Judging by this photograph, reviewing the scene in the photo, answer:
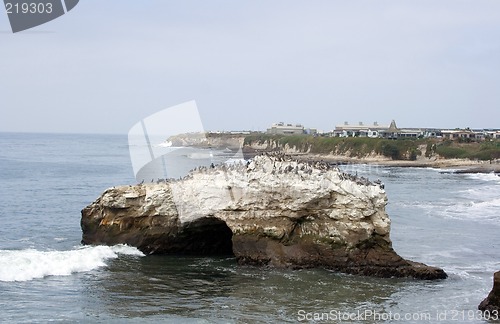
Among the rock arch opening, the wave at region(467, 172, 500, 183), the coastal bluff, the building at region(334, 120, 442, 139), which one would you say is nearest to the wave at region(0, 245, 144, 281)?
the coastal bluff

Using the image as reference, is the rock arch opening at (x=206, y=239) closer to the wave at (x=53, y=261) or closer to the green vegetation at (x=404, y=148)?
the wave at (x=53, y=261)

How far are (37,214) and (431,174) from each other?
48.5 metres

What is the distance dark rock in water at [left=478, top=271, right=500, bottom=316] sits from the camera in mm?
15711

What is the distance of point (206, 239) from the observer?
76.4 ft

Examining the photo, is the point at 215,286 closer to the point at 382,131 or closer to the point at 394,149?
the point at 394,149

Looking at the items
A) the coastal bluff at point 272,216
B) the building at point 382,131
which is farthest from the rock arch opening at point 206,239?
the building at point 382,131

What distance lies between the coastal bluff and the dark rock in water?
3.46 m

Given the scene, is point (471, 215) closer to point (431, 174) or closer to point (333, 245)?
point (333, 245)

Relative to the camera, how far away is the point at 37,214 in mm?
34125

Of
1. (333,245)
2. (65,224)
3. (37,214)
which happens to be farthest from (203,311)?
(37,214)

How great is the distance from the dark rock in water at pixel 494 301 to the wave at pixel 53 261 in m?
11.3

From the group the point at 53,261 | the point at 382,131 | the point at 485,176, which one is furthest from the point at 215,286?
the point at 382,131

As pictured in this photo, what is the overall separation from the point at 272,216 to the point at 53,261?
23.5 ft

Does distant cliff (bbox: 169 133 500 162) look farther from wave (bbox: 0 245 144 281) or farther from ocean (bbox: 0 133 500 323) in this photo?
wave (bbox: 0 245 144 281)
